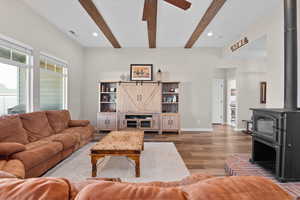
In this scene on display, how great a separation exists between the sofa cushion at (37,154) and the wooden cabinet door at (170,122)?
350 centimetres

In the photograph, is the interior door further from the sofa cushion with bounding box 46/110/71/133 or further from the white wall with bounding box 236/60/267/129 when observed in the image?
the sofa cushion with bounding box 46/110/71/133

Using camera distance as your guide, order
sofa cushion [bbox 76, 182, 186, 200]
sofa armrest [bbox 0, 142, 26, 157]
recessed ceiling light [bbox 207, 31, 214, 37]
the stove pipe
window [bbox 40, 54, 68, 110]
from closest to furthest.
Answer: sofa cushion [bbox 76, 182, 186, 200] < sofa armrest [bbox 0, 142, 26, 157] < the stove pipe < window [bbox 40, 54, 68, 110] < recessed ceiling light [bbox 207, 31, 214, 37]

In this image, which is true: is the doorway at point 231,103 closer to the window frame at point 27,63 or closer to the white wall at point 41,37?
the white wall at point 41,37

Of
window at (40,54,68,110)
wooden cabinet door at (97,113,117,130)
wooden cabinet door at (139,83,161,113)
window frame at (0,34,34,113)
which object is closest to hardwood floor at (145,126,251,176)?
wooden cabinet door at (139,83,161,113)

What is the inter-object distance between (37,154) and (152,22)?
344 cm

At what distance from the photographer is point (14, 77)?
132 inches

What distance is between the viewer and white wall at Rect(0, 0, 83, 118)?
9.80 ft

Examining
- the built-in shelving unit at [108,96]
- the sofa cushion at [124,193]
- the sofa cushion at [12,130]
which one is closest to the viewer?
the sofa cushion at [124,193]

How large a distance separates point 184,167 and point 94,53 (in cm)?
514

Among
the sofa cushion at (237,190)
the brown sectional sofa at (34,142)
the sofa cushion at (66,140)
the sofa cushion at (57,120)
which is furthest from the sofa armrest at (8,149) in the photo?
the sofa cushion at (237,190)

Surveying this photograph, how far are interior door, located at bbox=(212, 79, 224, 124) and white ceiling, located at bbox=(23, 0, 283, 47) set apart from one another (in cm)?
263

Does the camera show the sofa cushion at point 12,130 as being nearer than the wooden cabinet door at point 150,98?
Yes

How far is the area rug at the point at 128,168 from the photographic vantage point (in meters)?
2.58

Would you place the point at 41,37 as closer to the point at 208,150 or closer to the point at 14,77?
the point at 14,77
